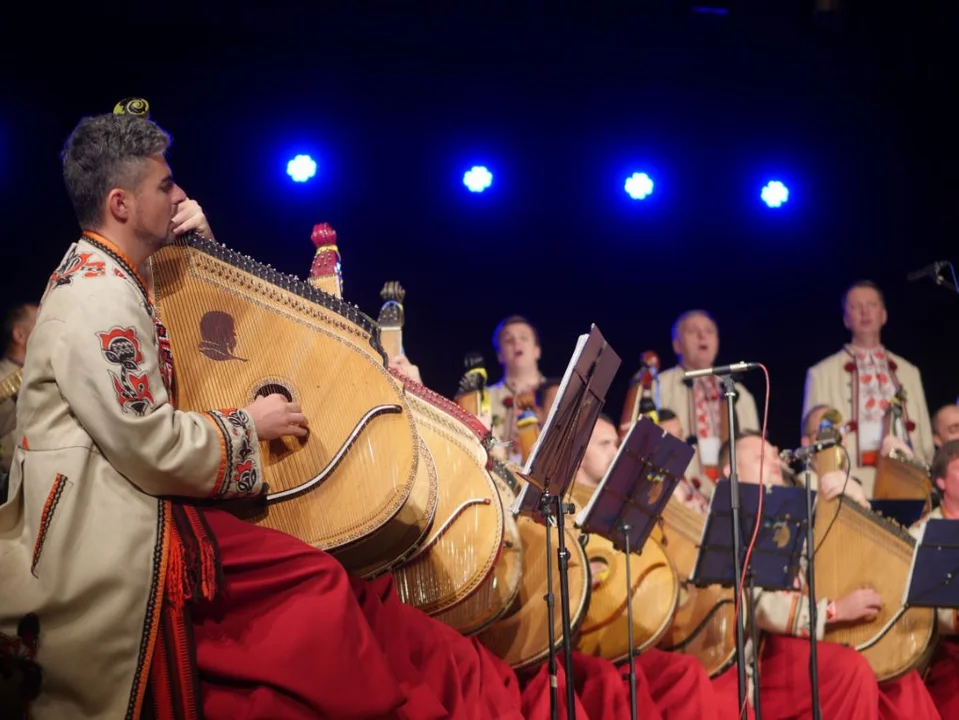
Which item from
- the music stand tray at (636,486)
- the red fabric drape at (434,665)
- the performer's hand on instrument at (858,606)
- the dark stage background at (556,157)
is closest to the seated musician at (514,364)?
the dark stage background at (556,157)

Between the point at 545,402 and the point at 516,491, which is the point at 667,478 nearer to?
the point at 516,491

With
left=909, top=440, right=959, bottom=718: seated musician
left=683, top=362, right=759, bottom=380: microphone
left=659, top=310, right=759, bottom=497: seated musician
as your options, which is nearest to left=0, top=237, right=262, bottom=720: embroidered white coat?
left=683, top=362, right=759, bottom=380: microphone

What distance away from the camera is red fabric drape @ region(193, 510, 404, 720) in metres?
2.65

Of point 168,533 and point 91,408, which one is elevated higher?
point 91,408

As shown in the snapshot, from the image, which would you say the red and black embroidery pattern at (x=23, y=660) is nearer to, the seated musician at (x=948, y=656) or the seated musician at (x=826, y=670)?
the seated musician at (x=826, y=670)

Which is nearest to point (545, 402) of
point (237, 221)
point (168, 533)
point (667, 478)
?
point (667, 478)

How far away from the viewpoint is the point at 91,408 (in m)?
2.59

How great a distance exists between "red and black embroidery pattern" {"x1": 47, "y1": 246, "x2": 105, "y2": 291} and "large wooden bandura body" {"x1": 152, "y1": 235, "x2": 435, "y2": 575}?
24 cm

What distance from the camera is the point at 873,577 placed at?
18.6 feet

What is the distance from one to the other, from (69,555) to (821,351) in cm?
799

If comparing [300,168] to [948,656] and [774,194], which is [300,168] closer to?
[774,194]

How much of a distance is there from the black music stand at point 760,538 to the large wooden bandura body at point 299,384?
2.19 meters

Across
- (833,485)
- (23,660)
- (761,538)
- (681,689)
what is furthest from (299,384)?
(833,485)

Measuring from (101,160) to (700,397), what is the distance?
6.14 m
